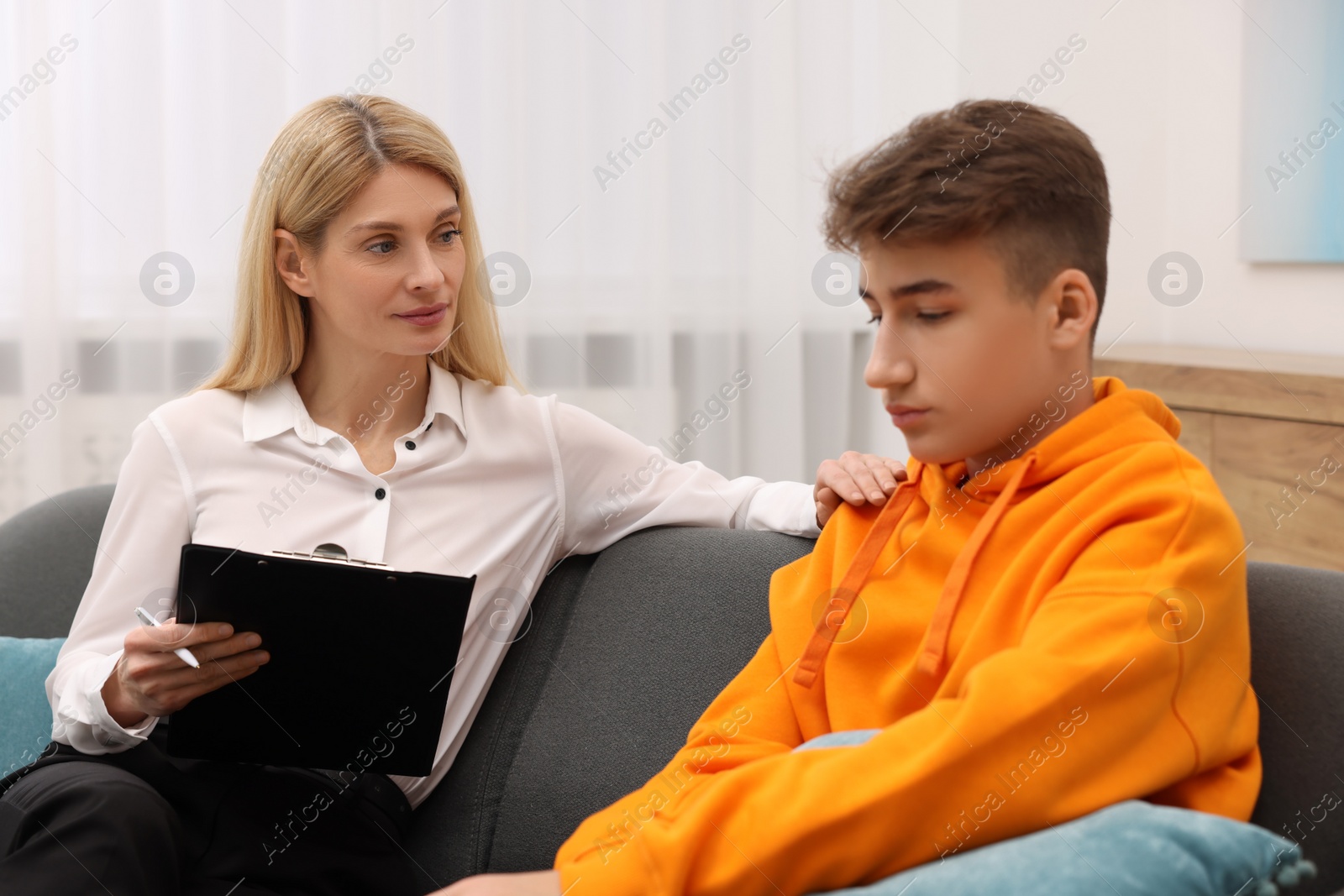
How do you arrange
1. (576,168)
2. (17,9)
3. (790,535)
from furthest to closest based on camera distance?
1. (576,168)
2. (17,9)
3. (790,535)

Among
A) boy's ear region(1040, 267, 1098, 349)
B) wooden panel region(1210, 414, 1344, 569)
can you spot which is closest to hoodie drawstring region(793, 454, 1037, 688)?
boy's ear region(1040, 267, 1098, 349)

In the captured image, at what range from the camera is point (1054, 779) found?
792 mm

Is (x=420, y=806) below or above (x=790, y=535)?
below

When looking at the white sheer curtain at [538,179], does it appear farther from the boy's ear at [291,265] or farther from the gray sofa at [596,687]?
the gray sofa at [596,687]

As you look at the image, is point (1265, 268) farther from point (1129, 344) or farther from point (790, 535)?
point (790, 535)

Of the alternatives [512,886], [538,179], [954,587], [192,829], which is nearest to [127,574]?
[192,829]

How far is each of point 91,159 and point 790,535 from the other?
1931 mm

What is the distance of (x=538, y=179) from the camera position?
9.04 ft

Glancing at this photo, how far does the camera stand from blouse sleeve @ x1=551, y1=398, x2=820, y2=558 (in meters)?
1.54

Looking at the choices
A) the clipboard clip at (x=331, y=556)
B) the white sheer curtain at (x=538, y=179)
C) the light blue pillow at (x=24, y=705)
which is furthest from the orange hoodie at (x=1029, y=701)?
the white sheer curtain at (x=538, y=179)

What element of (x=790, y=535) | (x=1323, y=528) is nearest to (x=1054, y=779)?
(x=790, y=535)

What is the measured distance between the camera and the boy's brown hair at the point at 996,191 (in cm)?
93

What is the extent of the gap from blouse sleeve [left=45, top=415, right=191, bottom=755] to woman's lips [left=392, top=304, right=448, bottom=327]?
33 centimetres

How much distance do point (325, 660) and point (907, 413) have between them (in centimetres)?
66
